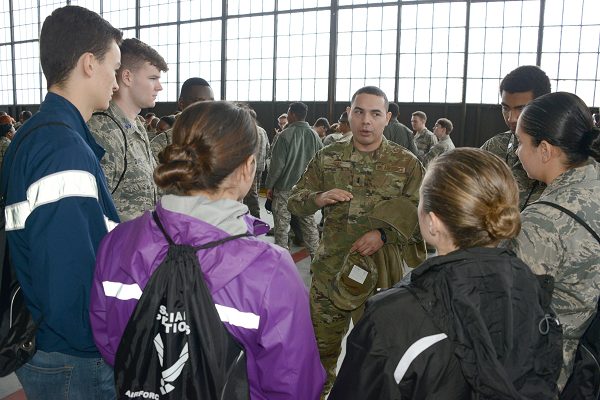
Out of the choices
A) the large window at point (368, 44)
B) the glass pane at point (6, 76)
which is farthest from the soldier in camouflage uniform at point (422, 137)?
the glass pane at point (6, 76)

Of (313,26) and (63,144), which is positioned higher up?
(313,26)

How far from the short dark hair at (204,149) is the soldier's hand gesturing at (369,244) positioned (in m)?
1.51

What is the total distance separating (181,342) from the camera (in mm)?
1052

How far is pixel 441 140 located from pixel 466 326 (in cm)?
766

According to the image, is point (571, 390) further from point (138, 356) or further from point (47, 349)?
point (47, 349)

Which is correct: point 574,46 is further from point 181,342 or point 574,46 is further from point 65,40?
point 181,342

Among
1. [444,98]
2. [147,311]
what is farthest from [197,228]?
[444,98]

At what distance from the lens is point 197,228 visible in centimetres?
110

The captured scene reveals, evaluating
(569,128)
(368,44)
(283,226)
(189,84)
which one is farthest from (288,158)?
(368,44)

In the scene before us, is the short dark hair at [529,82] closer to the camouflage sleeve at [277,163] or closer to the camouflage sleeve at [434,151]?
the camouflage sleeve at [277,163]

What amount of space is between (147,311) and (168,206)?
9.7 inches

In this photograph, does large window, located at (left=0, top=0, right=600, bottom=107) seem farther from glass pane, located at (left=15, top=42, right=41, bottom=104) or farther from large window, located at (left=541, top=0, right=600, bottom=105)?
glass pane, located at (left=15, top=42, right=41, bottom=104)

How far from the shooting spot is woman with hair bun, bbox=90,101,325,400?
42.8 inches

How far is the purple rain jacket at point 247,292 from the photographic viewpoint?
1.08 metres
